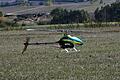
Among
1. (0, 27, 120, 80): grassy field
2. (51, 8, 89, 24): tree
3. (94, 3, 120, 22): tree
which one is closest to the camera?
(0, 27, 120, 80): grassy field

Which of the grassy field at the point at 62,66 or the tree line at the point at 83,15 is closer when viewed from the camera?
the grassy field at the point at 62,66

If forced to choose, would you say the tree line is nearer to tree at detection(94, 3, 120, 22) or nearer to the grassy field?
tree at detection(94, 3, 120, 22)

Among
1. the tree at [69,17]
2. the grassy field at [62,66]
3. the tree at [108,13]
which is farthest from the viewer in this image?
the tree at [69,17]

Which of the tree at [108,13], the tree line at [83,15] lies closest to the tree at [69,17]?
the tree line at [83,15]

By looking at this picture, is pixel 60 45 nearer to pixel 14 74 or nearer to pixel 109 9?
pixel 14 74

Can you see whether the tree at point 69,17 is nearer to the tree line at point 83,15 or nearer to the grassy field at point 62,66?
the tree line at point 83,15

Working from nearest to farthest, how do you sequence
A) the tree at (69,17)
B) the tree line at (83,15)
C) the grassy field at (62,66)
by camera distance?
the grassy field at (62,66) < the tree line at (83,15) < the tree at (69,17)

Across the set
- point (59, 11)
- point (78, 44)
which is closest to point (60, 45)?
point (78, 44)

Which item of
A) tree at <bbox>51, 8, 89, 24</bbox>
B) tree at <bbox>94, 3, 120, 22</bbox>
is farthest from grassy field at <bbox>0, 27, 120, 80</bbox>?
tree at <bbox>94, 3, 120, 22</bbox>

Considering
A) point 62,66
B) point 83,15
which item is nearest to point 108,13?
point 83,15

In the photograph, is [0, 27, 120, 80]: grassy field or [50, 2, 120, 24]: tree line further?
[50, 2, 120, 24]: tree line

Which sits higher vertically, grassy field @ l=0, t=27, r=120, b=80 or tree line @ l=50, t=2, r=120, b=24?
grassy field @ l=0, t=27, r=120, b=80

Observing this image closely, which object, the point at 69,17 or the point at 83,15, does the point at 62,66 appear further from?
the point at 69,17

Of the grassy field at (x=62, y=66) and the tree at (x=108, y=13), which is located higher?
the grassy field at (x=62, y=66)
